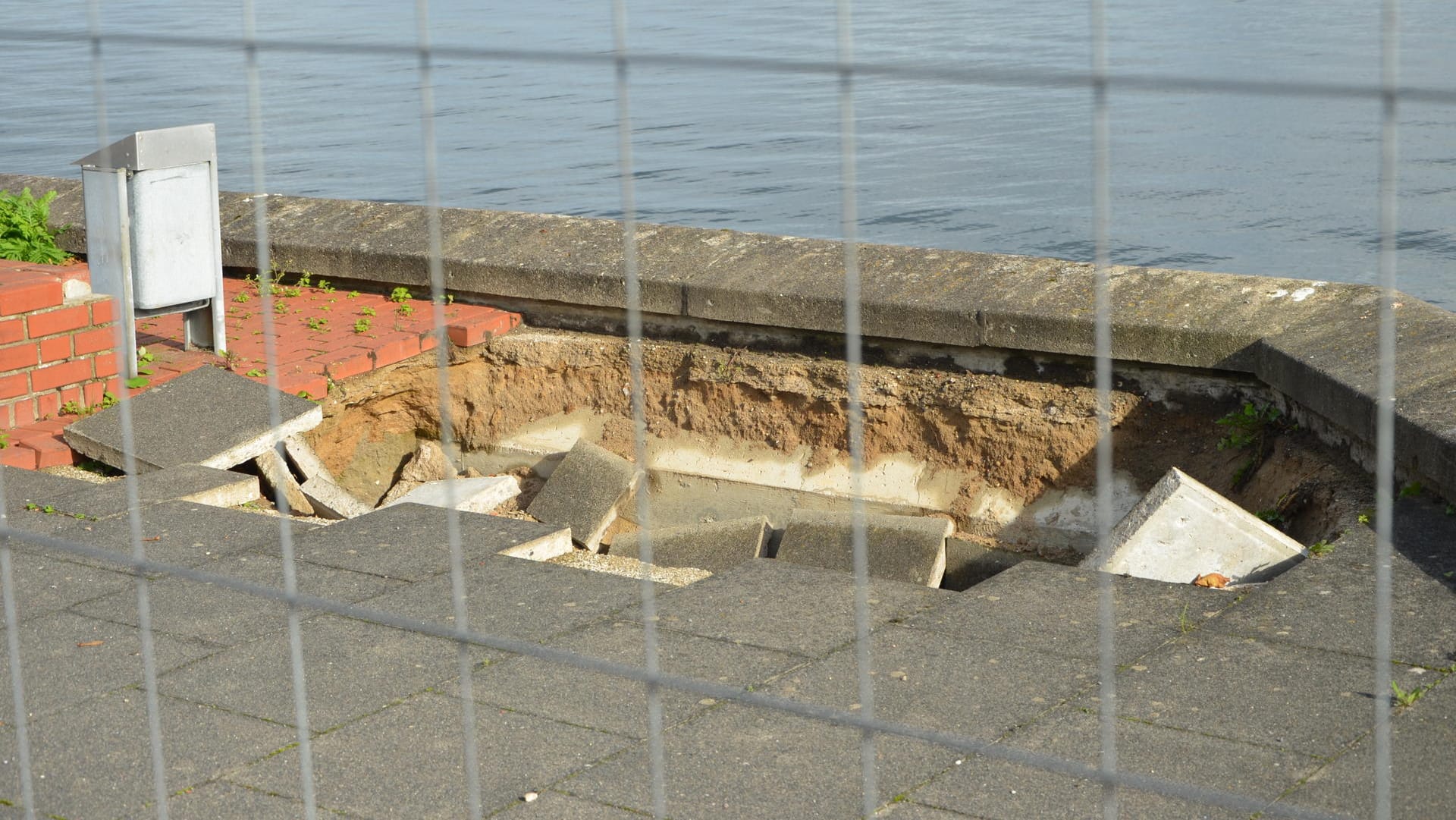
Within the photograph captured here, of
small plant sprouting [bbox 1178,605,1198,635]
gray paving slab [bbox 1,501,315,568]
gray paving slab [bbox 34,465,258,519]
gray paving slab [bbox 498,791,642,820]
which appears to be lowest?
gray paving slab [bbox 498,791,642,820]

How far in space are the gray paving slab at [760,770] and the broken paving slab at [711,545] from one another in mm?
1893

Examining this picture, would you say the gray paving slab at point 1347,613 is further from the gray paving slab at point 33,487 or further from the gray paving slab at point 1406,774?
the gray paving slab at point 33,487

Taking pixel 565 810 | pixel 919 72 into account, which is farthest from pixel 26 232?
pixel 919 72

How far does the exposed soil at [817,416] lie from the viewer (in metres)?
4.66

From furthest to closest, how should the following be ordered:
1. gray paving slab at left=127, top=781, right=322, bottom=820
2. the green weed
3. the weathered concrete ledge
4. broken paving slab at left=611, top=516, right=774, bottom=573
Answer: the green weed < broken paving slab at left=611, top=516, right=774, bottom=573 < the weathered concrete ledge < gray paving slab at left=127, top=781, right=322, bottom=820

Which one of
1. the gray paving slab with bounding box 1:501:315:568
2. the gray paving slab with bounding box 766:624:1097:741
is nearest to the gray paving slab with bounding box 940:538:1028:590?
the gray paving slab with bounding box 766:624:1097:741

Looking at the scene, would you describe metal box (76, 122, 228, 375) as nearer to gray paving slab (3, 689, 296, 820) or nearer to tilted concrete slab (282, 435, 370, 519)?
tilted concrete slab (282, 435, 370, 519)

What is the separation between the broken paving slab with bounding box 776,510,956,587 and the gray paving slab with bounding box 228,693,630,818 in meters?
1.79

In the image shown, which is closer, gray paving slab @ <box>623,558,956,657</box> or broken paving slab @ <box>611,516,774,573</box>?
gray paving slab @ <box>623,558,956,657</box>

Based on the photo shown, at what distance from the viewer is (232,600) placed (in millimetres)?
3615

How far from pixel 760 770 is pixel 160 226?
367 cm

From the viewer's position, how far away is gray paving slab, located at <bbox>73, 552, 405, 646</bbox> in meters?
3.44

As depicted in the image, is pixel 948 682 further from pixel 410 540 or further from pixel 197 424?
pixel 197 424

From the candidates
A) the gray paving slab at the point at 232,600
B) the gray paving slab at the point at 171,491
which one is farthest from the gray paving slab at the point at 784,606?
the gray paving slab at the point at 171,491
